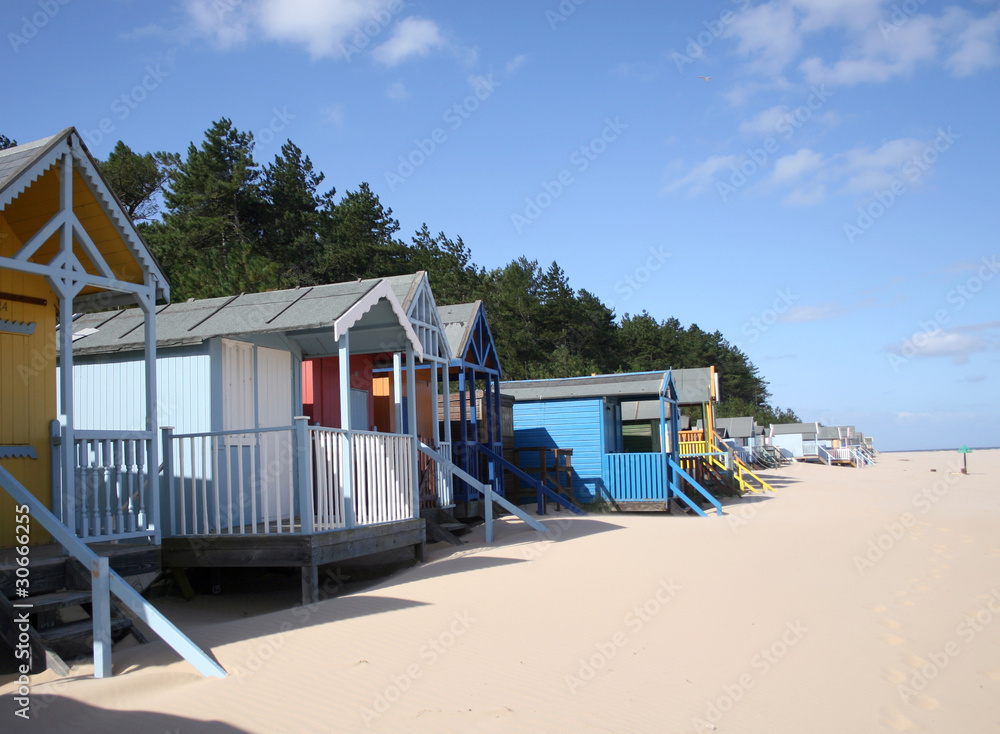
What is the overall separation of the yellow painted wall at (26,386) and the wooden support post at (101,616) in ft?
8.72

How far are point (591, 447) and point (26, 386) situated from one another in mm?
13655

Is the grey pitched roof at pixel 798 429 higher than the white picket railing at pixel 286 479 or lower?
lower

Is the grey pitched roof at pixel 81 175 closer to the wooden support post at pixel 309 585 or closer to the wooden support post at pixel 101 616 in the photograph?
the wooden support post at pixel 101 616

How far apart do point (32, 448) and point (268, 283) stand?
16608 millimetres

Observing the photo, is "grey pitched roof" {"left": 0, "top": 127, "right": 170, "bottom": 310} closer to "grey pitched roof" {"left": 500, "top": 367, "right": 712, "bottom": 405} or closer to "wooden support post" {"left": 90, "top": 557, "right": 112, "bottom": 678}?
"wooden support post" {"left": 90, "top": 557, "right": 112, "bottom": 678}

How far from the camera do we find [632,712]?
18.7 feet

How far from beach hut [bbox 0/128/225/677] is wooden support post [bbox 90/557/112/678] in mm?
280

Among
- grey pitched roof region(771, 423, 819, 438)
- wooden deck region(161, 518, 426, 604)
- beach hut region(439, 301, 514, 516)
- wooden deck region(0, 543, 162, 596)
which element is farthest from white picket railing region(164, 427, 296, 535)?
grey pitched roof region(771, 423, 819, 438)

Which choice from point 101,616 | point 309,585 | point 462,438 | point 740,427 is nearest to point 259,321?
point 309,585

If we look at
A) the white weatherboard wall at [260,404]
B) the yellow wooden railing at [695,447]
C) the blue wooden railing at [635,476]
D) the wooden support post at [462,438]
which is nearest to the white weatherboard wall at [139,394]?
the white weatherboard wall at [260,404]

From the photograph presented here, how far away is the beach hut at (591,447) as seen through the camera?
1927 centimetres

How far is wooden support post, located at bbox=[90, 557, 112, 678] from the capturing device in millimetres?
5727

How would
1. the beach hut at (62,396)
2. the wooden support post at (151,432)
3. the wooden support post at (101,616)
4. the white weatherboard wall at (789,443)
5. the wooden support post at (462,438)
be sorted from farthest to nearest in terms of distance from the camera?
the white weatherboard wall at (789,443), the wooden support post at (462,438), the wooden support post at (151,432), the beach hut at (62,396), the wooden support post at (101,616)

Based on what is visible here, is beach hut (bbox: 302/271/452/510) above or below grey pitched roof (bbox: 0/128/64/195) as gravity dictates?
below
